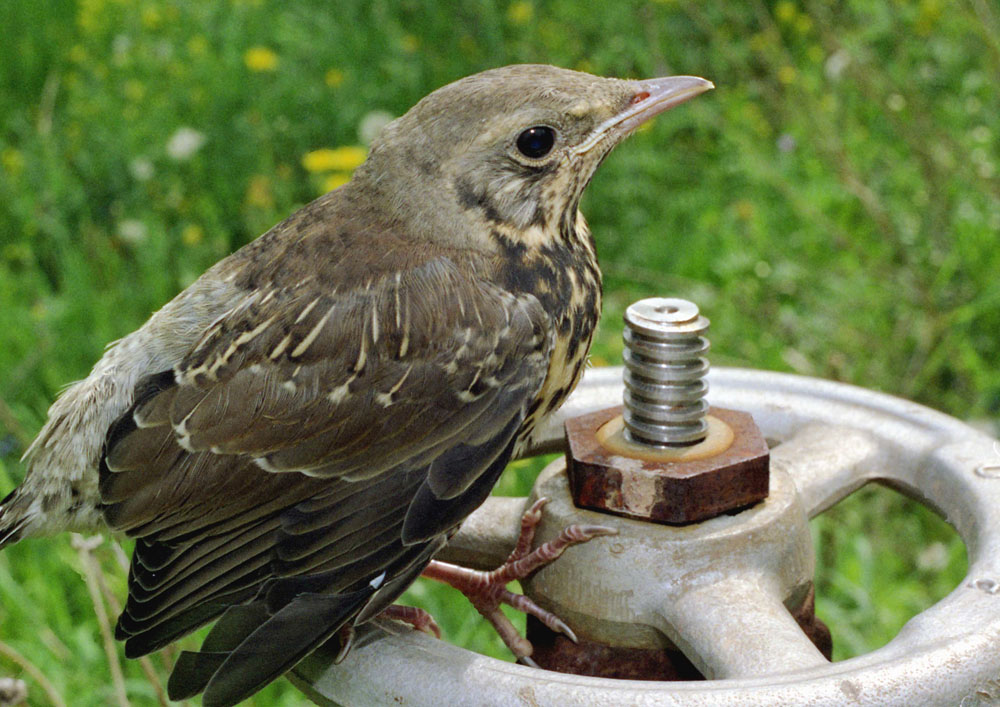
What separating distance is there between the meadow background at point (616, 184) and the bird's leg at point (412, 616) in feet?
4.24

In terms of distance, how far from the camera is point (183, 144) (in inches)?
206

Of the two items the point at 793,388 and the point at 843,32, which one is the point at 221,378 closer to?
the point at 793,388

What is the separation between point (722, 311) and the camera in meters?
4.65

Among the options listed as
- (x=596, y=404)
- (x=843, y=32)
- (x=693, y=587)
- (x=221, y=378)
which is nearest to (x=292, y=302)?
(x=221, y=378)

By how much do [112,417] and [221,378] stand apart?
26cm

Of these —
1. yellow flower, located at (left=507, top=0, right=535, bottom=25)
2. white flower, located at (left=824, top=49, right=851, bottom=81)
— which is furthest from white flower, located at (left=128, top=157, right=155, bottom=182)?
white flower, located at (left=824, top=49, right=851, bottom=81)

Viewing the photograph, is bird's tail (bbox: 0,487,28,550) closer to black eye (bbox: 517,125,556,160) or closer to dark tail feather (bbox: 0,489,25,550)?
dark tail feather (bbox: 0,489,25,550)

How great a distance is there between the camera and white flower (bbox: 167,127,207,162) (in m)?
5.24

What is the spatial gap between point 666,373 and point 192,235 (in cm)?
331

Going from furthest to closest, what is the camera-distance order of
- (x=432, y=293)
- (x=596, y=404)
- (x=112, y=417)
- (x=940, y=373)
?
(x=940, y=373)
(x=596, y=404)
(x=112, y=417)
(x=432, y=293)

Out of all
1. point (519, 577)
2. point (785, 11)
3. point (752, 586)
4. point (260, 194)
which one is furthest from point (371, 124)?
point (752, 586)

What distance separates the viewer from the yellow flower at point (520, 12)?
5.84 meters

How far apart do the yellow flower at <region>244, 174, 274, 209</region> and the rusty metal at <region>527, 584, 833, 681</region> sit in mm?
3280

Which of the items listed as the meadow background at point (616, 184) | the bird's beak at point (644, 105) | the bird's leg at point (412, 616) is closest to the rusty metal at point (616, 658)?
the bird's leg at point (412, 616)
